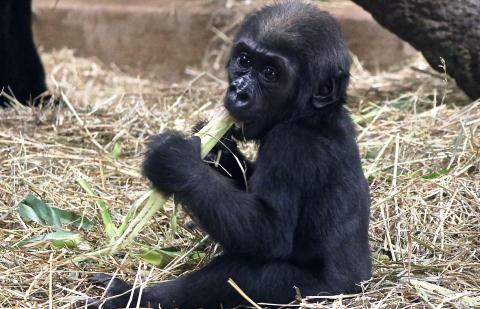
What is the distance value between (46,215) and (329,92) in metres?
1.51

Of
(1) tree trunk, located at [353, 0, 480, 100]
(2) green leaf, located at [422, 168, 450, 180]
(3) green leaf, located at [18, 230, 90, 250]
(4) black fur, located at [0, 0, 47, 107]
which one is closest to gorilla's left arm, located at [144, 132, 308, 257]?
(3) green leaf, located at [18, 230, 90, 250]

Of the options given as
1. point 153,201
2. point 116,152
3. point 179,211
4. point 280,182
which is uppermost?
point 280,182

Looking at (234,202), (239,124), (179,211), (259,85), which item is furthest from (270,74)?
(179,211)

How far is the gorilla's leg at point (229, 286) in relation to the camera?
351 centimetres

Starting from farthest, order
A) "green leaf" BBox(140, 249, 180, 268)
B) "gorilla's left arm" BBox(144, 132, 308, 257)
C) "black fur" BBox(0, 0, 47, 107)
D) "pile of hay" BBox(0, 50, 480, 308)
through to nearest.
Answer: "black fur" BBox(0, 0, 47, 107) → "green leaf" BBox(140, 249, 180, 268) → "pile of hay" BBox(0, 50, 480, 308) → "gorilla's left arm" BBox(144, 132, 308, 257)

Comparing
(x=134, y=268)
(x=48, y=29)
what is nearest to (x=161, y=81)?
(x=48, y=29)

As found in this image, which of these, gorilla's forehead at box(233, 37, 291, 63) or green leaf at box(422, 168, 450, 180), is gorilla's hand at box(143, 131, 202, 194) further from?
green leaf at box(422, 168, 450, 180)

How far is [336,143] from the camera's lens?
3.70m

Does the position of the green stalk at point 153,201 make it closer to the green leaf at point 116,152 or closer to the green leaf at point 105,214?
the green leaf at point 105,214

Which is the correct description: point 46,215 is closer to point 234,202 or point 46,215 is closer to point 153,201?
point 153,201

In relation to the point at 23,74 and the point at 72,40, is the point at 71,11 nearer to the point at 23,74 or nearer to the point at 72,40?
the point at 72,40

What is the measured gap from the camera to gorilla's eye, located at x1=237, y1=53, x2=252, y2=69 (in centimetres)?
371

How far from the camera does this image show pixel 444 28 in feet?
19.8

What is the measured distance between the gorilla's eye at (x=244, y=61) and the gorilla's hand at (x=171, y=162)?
1.23ft
